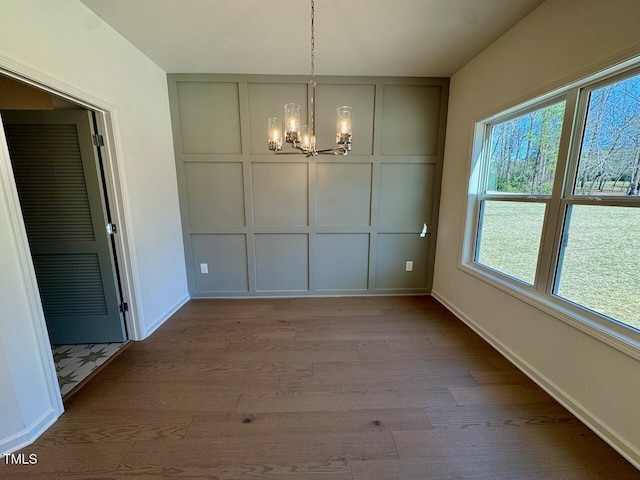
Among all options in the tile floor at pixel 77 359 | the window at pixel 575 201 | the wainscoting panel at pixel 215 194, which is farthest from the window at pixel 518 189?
the tile floor at pixel 77 359

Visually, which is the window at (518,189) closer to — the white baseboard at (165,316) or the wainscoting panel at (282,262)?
the wainscoting panel at (282,262)

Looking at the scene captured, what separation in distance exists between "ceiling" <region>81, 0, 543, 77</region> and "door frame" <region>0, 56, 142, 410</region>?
2.24 ft

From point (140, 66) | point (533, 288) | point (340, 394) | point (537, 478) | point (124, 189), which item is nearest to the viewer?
point (537, 478)

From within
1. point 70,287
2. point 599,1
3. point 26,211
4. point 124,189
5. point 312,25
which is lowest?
point 70,287

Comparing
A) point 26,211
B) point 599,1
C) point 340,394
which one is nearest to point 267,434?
point 340,394

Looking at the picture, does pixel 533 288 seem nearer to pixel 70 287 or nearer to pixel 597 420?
pixel 597 420

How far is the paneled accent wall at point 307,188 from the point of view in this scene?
9.20ft

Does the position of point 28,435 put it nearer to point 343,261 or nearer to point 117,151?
point 117,151

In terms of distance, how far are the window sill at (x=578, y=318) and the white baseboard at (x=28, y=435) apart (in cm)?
320

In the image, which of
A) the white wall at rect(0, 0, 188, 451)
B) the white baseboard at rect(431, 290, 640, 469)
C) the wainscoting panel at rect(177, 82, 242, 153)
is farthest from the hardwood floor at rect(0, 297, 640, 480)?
the wainscoting panel at rect(177, 82, 242, 153)

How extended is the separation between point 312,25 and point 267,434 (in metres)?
2.79

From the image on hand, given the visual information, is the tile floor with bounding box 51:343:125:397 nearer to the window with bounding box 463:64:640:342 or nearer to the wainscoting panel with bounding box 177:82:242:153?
the wainscoting panel with bounding box 177:82:242:153

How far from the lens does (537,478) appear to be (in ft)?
3.97

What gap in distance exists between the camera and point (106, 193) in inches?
81.4
